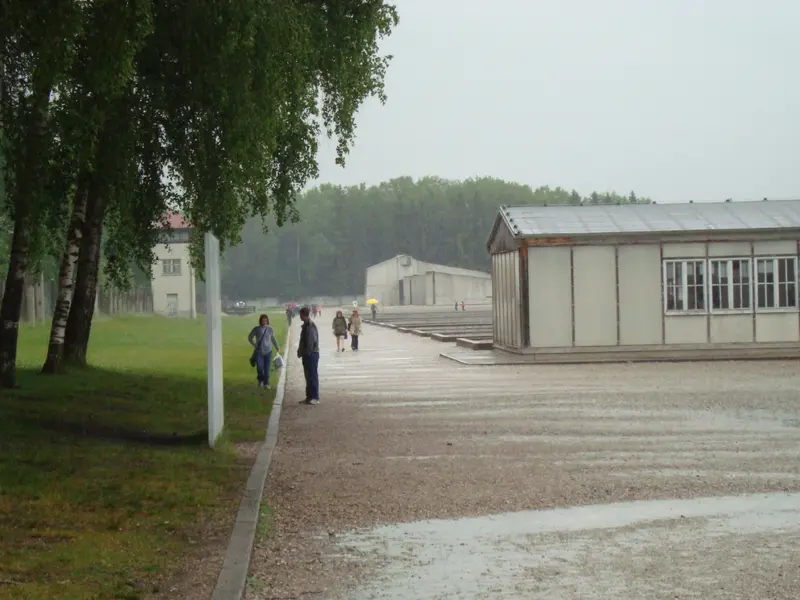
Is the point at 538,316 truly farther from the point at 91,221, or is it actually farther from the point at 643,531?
the point at 643,531

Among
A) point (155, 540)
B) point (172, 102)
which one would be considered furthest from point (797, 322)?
point (155, 540)

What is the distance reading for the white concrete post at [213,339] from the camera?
14805mm

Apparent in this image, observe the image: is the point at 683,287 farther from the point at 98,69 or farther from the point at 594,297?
the point at 98,69

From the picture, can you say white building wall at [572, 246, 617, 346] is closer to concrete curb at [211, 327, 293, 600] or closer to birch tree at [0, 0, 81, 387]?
birch tree at [0, 0, 81, 387]

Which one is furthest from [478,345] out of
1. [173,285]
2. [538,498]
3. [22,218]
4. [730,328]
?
[173,285]

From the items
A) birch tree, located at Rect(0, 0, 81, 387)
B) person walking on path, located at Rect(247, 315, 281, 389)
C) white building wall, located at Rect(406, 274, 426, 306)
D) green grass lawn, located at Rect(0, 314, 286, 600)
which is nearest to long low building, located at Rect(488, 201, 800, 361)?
person walking on path, located at Rect(247, 315, 281, 389)

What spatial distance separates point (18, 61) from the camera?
15.1 meters

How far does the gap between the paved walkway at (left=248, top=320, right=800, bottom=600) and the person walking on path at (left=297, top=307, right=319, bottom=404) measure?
0.44 m

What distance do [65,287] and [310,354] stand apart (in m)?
5.53

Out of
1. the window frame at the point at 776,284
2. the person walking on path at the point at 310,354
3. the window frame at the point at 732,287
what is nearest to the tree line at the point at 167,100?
the person walking on path at the point at 310,354

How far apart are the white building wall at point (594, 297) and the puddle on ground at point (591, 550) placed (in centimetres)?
2425

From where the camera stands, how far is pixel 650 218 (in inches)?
1442

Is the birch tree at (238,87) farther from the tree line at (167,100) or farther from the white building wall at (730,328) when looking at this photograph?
the white building wall at (730,328)

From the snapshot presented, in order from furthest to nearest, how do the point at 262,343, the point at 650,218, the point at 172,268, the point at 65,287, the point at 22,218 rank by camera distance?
the point at 172,268, the point at 650,218, the point at 262,343, the point at 65,287, the point at 22,218
